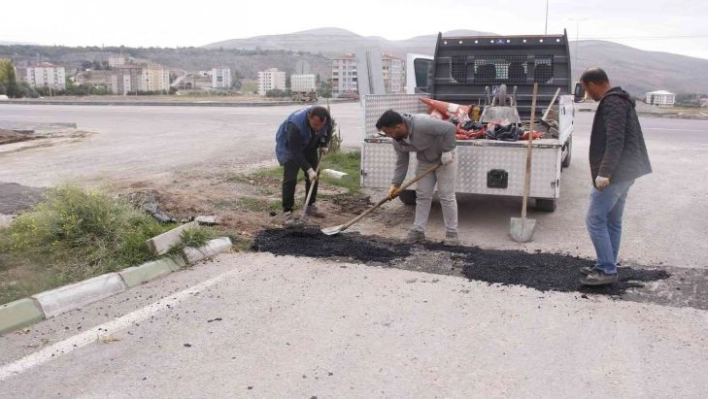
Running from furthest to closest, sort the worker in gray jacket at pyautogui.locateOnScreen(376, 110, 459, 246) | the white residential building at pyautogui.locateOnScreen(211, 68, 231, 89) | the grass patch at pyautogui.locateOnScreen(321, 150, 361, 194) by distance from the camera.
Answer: the white residential building at pyautogui.locateOnScreen(211, 68, 231, 89), the grass patch at pyautogui.locateOnScreen(321, 150, 361, 194), the worker in gray jacket at pyautogui.locateOnScreen(376, 110, 459, 246)

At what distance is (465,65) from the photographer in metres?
10.2

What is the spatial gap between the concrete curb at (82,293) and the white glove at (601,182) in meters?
3.40

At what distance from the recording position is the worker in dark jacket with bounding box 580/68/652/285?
16.0 ft

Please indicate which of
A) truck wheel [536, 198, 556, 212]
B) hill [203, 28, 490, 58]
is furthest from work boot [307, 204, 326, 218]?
hill [203, 28, 490, 58]

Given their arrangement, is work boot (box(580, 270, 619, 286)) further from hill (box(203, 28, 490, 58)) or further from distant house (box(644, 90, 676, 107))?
hill (box(203, 28, 490, 58))

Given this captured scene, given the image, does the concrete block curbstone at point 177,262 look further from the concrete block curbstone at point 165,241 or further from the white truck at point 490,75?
the white truck at point 490,75

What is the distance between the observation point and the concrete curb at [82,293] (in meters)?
4.27

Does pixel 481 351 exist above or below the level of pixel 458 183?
below

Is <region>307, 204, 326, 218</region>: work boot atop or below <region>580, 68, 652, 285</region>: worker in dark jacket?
below

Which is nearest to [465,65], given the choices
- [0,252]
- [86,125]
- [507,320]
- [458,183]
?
[458,183]

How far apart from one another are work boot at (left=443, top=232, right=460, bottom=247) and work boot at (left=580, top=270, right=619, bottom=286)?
1.56 m

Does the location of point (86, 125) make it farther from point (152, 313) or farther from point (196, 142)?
point (152, 313)

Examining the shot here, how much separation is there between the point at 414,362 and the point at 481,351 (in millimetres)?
450

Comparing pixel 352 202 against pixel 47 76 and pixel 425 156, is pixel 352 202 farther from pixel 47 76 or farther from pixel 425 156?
pixel 47 76
